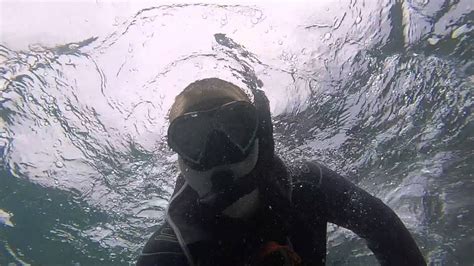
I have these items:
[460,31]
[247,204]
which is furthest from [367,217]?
[460,31]

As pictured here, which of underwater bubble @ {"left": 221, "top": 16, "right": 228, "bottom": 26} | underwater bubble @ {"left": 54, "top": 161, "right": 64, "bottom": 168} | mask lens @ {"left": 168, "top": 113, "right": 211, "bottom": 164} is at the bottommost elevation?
underwater bubble @ {"left": 54, "top": 161, "right": 64, "bottom": 168}

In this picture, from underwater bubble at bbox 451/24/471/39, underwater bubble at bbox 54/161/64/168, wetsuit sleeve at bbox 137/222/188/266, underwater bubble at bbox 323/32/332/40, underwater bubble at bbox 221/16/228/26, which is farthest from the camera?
underwater bubble at bbox 54/161/64/168

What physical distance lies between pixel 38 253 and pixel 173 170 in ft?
30.9

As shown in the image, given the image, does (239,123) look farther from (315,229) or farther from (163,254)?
(163,254)

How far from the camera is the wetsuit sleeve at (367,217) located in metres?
3.91

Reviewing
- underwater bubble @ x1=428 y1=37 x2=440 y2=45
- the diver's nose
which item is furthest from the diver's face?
underwater bubble @ x1=428 y1=37 x2=440 y2=45

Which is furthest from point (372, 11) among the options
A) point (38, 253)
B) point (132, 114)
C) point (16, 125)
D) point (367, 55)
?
point (38, 253)

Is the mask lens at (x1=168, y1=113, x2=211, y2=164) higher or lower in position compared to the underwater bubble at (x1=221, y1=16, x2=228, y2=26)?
lower

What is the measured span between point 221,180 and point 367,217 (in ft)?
5.23

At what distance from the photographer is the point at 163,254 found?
3400mm

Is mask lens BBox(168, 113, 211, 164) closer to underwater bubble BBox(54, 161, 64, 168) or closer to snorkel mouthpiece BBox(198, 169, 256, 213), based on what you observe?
snorkel mouthpiece BBox(198, 169, 256, 213)

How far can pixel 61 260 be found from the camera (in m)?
16.5

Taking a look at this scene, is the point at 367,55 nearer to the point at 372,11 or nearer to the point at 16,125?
the point at 372,11

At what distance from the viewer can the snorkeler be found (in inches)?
137
